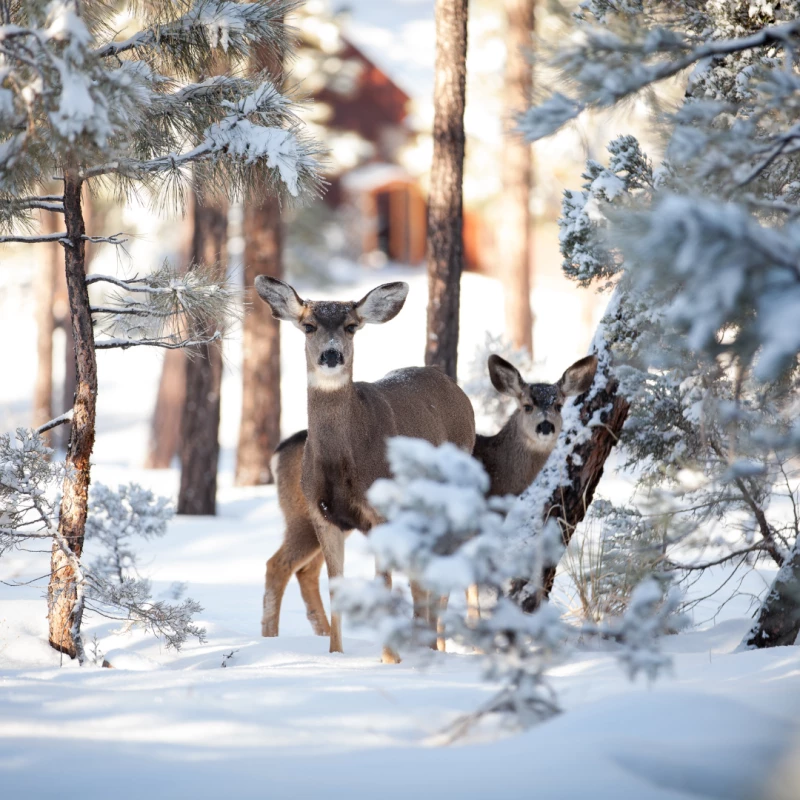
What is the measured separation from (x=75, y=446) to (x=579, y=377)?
3.35m

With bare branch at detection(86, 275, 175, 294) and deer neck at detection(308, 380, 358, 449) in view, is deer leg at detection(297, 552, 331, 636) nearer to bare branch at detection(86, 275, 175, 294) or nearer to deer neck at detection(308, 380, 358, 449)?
deer neck at detection(308, 380, 358, 449)

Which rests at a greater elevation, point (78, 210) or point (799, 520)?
point (78, 210)

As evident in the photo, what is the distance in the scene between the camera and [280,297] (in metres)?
6.74

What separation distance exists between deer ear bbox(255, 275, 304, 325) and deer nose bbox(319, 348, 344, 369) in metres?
0.50

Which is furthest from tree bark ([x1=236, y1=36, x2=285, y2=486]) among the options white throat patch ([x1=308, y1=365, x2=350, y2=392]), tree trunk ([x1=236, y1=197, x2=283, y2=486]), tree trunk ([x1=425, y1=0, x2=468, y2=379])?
white throat patch ([x1=308, y1=365, x2=350, y2=392])

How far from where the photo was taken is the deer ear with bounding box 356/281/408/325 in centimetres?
681

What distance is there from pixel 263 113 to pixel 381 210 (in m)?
31.4

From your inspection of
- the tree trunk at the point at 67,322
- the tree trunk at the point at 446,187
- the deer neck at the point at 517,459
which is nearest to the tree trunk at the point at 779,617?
the deer neck at the point at 517,459

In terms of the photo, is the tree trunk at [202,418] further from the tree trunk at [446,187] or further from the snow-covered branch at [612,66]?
the snow-covered branch at [612,66]

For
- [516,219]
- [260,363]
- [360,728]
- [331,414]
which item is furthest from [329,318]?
[516,219]

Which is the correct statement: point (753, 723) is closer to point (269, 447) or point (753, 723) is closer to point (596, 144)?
point (269, 447)

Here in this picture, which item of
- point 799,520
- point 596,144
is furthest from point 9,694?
point 596,144

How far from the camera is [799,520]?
6234mm

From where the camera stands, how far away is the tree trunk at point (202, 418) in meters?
12.5
